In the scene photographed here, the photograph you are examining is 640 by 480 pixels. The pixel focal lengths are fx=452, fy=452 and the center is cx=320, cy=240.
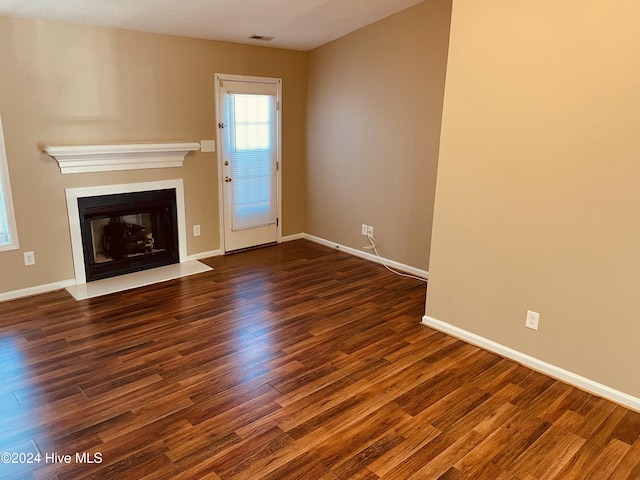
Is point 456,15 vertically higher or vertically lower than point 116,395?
higher

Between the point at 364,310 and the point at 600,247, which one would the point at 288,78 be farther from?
the point at 600,247

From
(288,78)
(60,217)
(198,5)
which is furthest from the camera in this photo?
(288,78)

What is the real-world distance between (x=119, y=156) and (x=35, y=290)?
4.61 feet

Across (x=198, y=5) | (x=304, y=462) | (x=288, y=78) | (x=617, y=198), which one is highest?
(x=198, y=5)

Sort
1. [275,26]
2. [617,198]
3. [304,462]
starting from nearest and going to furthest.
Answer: [304,462] → [617,198] → [275,26]

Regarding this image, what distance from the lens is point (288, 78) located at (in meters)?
5.41

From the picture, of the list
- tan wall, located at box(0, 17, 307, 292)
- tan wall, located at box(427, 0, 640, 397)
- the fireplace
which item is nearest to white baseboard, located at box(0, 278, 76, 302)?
tan wall, located at box(0, 17, 307, 292)

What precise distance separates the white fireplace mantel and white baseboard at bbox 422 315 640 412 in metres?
2.91

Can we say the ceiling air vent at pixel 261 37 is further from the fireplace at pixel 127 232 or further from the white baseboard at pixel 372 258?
the white baseboard at pixel 372 258

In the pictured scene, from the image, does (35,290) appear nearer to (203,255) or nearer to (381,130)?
(203,255)

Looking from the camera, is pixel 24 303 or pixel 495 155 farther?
pixel 24 303

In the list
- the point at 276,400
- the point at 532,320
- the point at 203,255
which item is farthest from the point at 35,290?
the point at 532,320

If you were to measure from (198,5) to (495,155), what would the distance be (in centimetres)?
267

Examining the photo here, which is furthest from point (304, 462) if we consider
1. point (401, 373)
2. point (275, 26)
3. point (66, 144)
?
point (275, 26)
